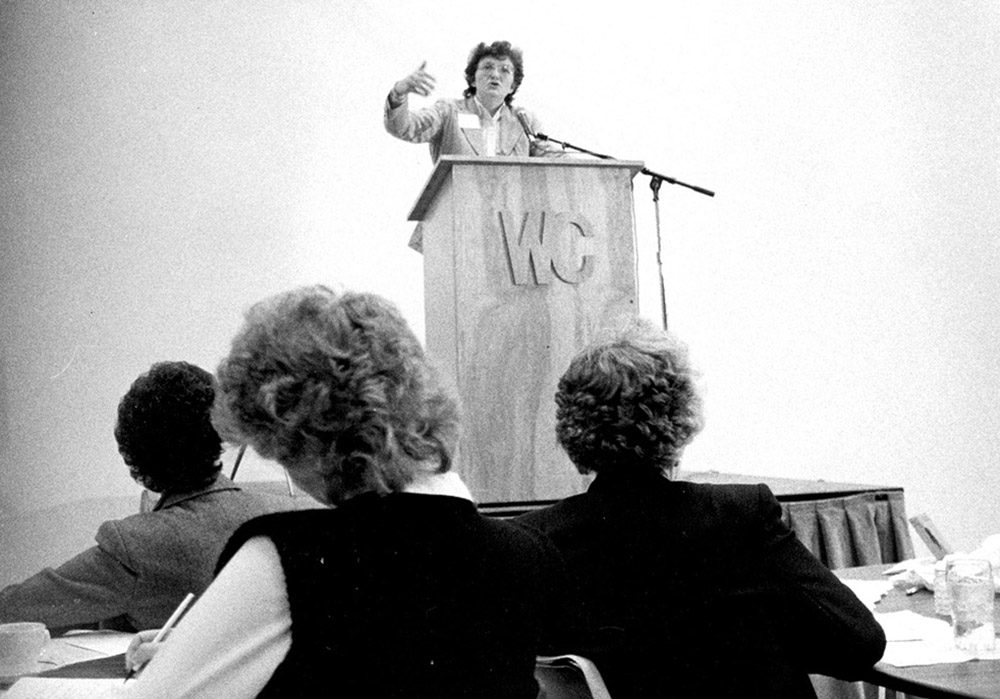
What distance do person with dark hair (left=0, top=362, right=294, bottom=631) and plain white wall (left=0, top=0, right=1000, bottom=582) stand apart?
3165mm

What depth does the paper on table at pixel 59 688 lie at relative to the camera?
1.23 m

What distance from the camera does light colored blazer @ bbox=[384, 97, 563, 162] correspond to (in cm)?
387

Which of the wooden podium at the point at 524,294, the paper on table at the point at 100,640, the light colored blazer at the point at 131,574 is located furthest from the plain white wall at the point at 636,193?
the light colored blazer at the point at 131,574

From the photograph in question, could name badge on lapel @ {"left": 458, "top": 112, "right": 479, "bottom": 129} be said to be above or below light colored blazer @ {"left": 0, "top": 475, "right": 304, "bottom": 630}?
above

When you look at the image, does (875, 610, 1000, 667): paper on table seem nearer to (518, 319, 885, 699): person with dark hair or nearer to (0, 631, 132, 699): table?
(518, 319, 885, 699): person with dark hair

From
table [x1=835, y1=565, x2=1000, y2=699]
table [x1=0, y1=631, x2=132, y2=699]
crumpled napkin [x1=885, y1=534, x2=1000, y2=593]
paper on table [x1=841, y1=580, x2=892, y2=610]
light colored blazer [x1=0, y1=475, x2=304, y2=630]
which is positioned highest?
light colored blazer [x1=0, y1=475, x2=304, y2=630]

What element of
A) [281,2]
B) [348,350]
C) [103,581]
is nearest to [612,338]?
[348,350]

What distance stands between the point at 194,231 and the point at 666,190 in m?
2.55

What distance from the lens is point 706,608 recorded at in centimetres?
148

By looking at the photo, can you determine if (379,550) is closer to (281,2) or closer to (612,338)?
(612,338)

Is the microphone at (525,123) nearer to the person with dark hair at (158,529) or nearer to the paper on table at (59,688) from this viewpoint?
the person with dark hair at (158,529)

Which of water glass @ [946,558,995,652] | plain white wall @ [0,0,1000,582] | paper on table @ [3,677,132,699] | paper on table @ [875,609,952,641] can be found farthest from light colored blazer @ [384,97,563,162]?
paper on table @ [3,677,132,699]

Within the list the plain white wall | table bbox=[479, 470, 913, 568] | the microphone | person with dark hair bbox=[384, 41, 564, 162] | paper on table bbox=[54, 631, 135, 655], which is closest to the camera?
paper on table bbox=[54, 631, 135, 655]

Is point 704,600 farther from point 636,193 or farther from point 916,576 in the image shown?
point 636,193
